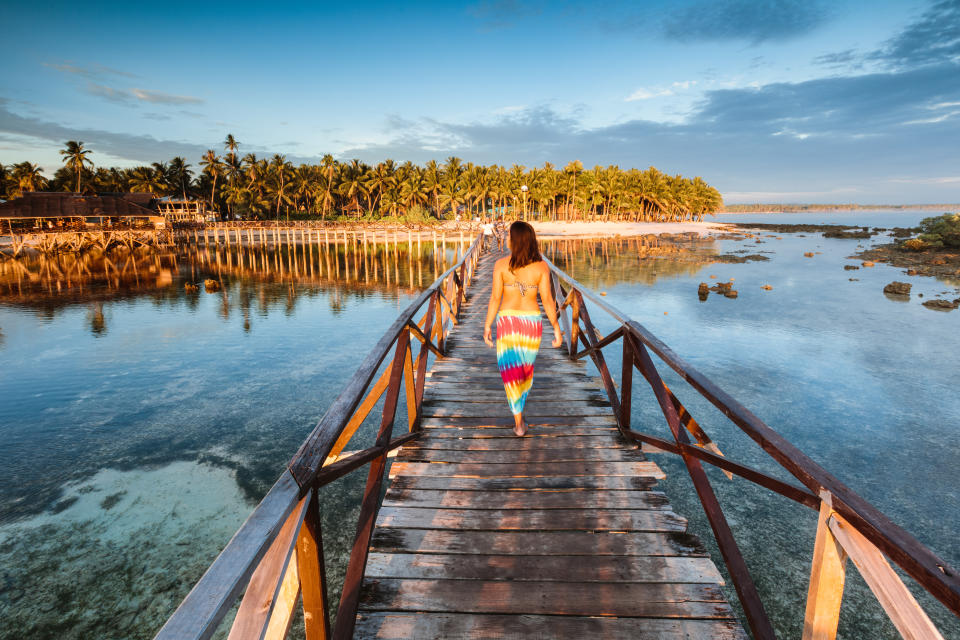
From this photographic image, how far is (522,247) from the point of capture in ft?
13.9

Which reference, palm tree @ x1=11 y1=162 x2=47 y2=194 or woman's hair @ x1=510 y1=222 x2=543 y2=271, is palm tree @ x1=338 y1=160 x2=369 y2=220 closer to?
palm tree @ x1=11 y1=162 x2=47 y2=194

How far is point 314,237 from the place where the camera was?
Answer: 6581cm

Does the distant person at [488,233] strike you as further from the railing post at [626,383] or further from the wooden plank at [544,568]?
the wooden plank at [544,568]

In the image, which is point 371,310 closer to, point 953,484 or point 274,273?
point 274,273

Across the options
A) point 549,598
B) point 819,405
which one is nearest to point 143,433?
point 549,598

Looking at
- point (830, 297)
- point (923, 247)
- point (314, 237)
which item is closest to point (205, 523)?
point (830, 297)

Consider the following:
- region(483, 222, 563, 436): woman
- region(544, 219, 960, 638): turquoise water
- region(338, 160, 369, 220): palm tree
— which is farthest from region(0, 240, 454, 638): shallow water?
region(338, 160, 369, 220): palm tree

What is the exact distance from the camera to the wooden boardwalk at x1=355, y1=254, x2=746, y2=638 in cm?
262

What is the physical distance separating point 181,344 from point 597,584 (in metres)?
17.3

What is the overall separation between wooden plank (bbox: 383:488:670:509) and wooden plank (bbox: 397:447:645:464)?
0.50 meters

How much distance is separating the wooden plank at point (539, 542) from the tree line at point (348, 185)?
60.8 m

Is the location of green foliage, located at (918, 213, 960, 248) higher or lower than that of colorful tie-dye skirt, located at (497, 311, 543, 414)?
higher

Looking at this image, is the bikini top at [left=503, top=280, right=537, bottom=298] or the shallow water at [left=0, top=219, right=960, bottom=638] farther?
the shallow water at [left=0, top=219, right=960, bottom=638]

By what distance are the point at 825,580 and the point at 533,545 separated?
1705 mm
